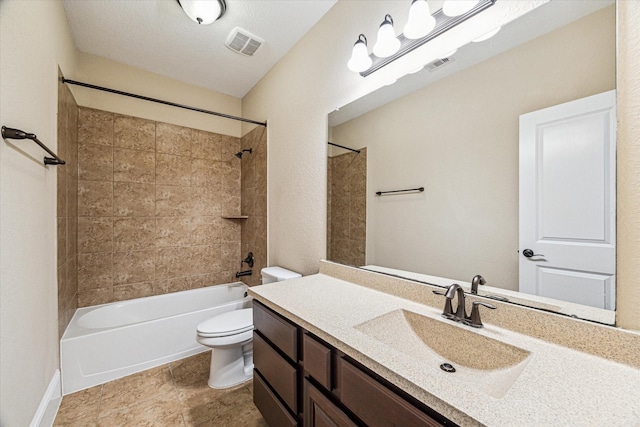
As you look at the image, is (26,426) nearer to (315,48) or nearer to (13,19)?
(13,19)

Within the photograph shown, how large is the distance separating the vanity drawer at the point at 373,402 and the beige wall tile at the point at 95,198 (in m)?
2.64

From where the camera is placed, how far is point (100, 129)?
2.30 metres

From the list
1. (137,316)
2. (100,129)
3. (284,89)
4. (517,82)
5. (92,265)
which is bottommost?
(137,316)

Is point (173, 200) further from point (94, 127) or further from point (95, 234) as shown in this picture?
point (94, 127)

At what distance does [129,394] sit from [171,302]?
0.95 m

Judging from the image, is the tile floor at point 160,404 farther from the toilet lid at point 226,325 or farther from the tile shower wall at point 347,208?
the tile shower wall at point 347,208

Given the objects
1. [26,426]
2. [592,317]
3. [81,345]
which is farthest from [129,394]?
[592,317]

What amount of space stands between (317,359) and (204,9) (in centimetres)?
215

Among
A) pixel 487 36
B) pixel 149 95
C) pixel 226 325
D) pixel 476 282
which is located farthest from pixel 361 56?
pixel 149 95

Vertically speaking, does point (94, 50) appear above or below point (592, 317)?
above

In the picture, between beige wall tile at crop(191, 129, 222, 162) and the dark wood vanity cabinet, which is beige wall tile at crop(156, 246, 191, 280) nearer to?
beige wall tile at crop(191, 129, 222, 162)

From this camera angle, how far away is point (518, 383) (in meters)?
0.59

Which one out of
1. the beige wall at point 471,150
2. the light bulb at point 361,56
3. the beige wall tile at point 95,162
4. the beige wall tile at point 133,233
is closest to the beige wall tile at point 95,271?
the beige wall tile at point 133,233

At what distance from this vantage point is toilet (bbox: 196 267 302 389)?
68.8 inches
